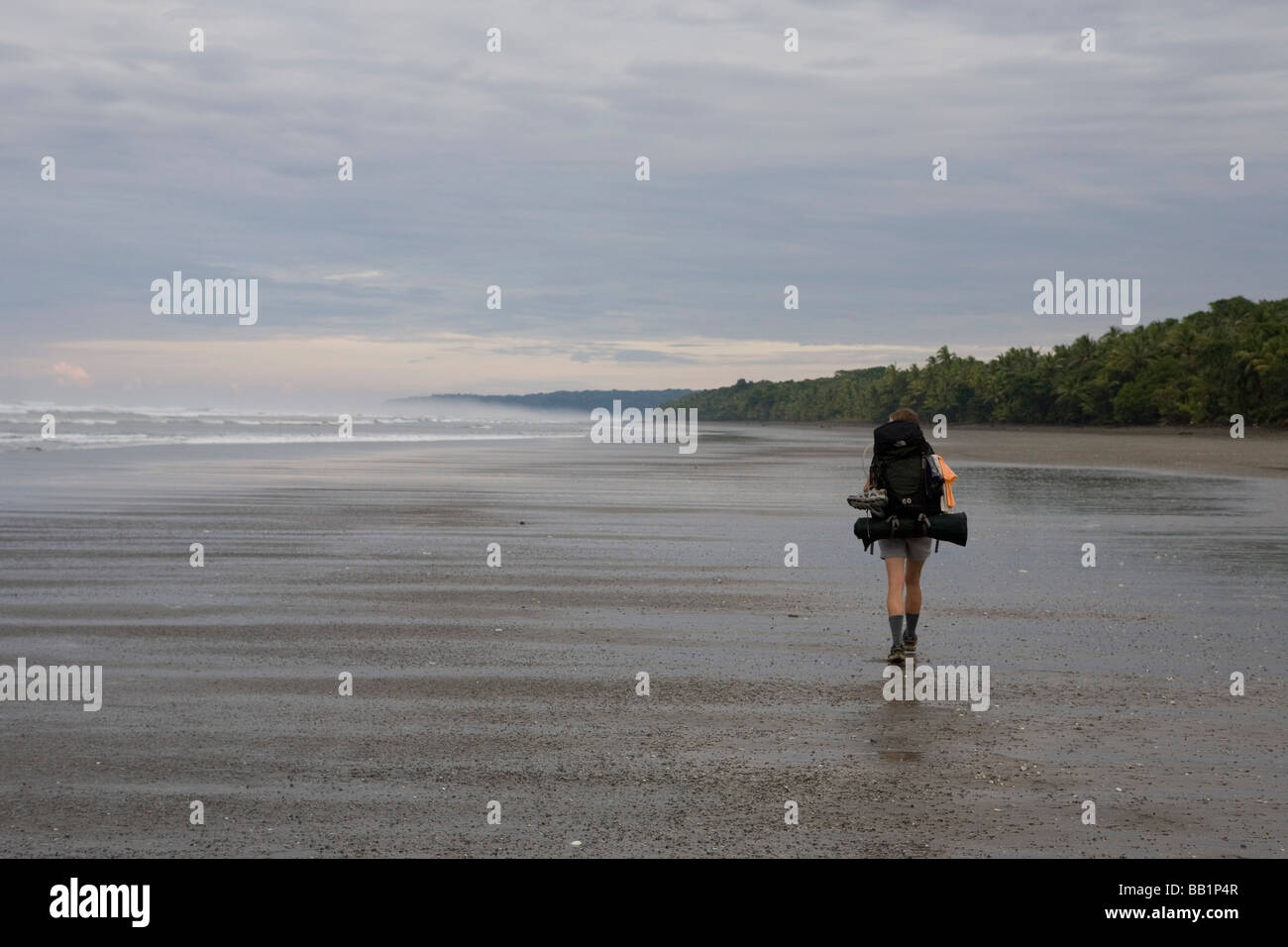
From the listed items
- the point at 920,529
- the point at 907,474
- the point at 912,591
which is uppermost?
the point at 907,474

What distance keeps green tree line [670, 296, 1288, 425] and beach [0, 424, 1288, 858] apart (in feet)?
235

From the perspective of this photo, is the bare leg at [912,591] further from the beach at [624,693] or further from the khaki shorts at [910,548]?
the beach at [624,693]

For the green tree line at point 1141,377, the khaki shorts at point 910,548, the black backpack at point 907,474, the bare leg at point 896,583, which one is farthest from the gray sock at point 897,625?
the green tree line at point 1141,377

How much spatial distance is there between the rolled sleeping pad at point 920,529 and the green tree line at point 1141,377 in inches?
3119

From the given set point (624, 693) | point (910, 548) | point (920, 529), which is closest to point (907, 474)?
point (920, 529)

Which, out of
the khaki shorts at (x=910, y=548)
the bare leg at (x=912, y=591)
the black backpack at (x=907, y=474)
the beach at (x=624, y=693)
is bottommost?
the beach at (x=624, y=693)

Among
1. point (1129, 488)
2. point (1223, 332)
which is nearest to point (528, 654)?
point (1129, 488)

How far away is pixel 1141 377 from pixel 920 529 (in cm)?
10482

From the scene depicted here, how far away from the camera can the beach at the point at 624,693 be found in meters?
6.28

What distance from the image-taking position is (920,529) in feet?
34.3

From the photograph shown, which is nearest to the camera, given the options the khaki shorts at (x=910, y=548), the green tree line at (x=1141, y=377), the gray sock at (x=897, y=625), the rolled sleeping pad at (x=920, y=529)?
the gray sock at (x=897, y=625)

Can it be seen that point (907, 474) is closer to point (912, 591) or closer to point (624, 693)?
point (912, 591)
